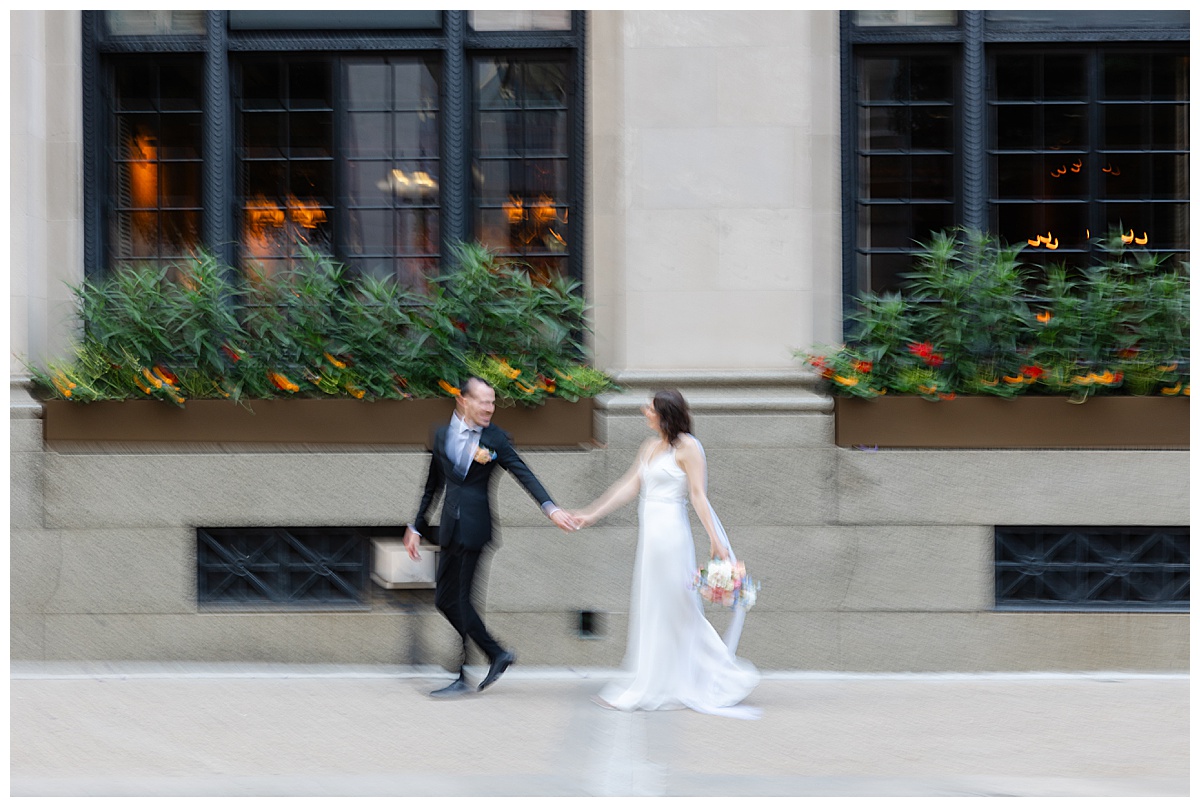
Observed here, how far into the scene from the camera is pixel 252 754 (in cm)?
582

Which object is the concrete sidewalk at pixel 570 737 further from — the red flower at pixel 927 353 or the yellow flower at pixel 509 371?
the red flower at pixel 927 353

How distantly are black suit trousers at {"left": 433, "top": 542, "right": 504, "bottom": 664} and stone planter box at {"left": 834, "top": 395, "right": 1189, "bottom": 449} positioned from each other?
315 cm

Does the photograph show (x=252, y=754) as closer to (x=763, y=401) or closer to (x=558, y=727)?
(x=558, y=727)

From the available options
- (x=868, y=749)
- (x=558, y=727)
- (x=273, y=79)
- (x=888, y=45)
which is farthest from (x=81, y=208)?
(x=868, y=749)

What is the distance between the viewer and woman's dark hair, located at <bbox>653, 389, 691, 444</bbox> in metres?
6.56

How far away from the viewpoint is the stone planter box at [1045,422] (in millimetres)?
7965

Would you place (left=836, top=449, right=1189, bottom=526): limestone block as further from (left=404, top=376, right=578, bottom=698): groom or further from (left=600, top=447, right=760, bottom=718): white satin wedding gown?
(left=404, top=376, right=578, bottom=698): groom

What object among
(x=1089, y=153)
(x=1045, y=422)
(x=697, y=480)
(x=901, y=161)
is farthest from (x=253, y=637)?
(x=1089, y=153)

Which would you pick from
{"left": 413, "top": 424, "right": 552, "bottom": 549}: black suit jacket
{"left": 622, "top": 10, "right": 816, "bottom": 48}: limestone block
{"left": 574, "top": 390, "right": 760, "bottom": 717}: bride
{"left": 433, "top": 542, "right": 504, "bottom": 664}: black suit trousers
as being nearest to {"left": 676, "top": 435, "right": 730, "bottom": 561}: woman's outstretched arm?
{"left": 574, "top": 390, "right": 760, "bottom": 717}: bride

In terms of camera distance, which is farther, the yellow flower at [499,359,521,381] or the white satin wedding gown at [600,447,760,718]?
the yellow flower at [499,359,521,381]

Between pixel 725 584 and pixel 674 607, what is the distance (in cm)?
37

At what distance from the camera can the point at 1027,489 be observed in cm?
797

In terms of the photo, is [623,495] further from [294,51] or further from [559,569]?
[294,51]

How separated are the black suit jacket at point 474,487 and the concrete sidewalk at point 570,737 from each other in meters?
1.03
